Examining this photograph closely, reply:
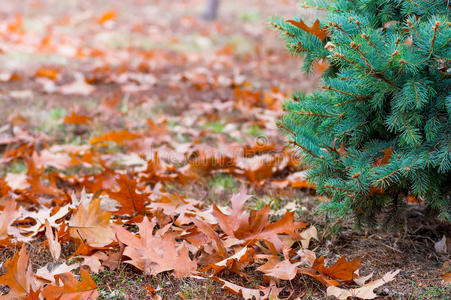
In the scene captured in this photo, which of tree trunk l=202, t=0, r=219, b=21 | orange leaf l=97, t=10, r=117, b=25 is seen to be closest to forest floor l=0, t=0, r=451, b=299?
orange leaf l=97, t=10, r=117, b=25

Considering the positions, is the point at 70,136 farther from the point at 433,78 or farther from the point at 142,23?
the point at 142,23

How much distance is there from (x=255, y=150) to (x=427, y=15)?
4.79 ft

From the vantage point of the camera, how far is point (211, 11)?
10398 millimetres

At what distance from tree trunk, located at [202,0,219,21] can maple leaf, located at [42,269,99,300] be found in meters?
9.61

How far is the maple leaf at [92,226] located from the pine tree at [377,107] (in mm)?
825

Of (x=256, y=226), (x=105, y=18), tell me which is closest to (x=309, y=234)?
(x=256, y=226)

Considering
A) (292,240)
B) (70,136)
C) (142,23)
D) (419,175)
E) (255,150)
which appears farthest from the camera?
(142,23)

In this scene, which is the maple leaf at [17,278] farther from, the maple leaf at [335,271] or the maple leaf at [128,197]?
the maple leaf at [335,271]

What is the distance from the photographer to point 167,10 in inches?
452

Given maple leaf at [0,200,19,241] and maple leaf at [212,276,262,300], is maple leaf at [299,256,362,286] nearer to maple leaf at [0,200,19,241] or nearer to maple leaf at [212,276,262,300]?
maple leaf at [212,276,262,300]

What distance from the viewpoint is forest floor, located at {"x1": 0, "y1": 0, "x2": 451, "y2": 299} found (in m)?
1.70

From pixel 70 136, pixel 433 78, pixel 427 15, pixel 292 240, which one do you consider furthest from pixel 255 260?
pixel 70 136

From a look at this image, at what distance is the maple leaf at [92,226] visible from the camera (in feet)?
5.64

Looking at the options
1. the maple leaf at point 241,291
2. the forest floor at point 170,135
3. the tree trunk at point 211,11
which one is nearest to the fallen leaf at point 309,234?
the forest floor at point 170,135
